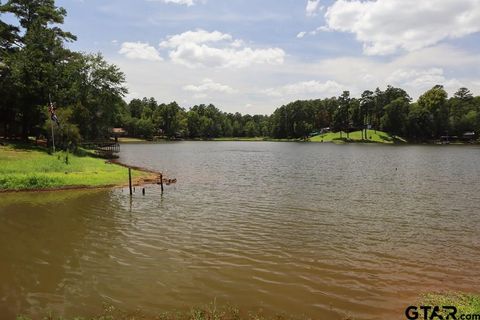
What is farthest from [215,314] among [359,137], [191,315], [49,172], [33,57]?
[359,137]

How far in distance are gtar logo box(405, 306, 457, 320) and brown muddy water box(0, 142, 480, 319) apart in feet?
1.23

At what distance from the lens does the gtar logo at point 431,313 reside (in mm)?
12125

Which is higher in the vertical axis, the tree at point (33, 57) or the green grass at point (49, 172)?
the tree at point (33, 57)

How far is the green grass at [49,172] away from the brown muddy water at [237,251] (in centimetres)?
318

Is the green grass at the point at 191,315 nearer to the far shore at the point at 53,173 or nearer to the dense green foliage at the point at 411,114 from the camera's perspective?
the far shore at the point at 53,173

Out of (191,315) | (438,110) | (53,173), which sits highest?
(438,110)

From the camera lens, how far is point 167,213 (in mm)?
28312

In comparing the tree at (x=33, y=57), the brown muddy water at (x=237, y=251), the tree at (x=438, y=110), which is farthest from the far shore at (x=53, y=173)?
the tree at (x=438, y=110)

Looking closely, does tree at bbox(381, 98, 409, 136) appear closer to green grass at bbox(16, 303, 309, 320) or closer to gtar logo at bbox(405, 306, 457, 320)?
gtar logo at bbox(405, 306, 457, 320)

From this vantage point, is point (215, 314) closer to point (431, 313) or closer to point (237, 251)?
point (237, 251)

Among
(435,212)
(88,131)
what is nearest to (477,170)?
(435,212)

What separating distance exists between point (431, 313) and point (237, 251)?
9280mm

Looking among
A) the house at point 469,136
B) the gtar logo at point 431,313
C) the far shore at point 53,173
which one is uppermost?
the house at point 469,136

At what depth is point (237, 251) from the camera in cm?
1942
